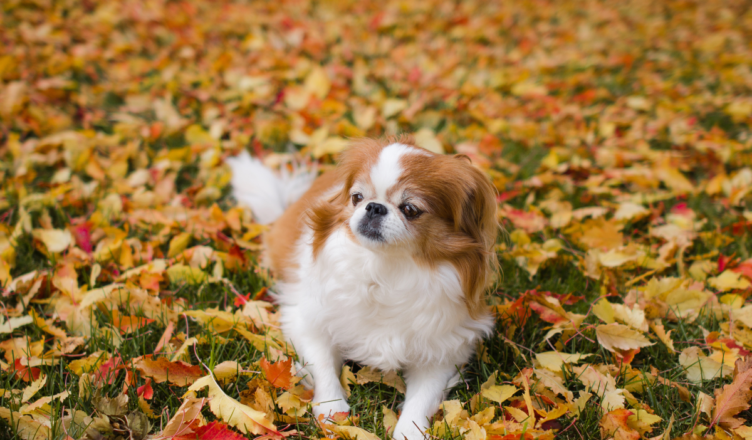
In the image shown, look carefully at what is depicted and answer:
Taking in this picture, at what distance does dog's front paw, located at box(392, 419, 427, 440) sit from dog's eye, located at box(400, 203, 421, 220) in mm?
836

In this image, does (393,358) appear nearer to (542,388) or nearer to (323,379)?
(323,379)

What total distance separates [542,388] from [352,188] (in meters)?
1.21

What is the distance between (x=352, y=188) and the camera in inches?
84.3

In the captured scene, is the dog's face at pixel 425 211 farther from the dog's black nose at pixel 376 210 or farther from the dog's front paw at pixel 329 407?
the dog's front paw at pixel 329 407

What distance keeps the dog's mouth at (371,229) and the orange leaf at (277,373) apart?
2.18 feet

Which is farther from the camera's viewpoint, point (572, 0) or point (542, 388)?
point (572, 0)

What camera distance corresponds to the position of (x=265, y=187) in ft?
11.3

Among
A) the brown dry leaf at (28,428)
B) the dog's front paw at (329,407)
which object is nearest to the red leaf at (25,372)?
the brown dry leaf at (28,428)

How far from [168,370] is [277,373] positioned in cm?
46

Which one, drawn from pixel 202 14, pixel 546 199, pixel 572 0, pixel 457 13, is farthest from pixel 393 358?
pixel 572 0

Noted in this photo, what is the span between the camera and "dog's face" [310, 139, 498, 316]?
1.95 m

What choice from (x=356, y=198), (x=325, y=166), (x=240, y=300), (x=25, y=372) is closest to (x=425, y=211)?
(x=356, y=198)

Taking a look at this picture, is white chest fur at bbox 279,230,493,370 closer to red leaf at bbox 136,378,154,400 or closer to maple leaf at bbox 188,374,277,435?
maple leaf at bbox 188,374,277,435

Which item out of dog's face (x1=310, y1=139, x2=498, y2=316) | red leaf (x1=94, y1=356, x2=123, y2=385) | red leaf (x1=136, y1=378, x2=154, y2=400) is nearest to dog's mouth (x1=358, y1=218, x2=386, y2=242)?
dog's face (x1=310, y1=139, x2=498, y2=316)
